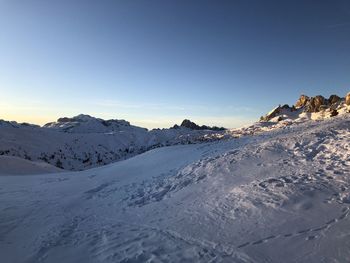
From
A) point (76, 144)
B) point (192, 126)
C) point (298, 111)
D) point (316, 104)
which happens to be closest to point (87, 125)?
point (192, 126)

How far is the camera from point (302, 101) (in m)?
66.4

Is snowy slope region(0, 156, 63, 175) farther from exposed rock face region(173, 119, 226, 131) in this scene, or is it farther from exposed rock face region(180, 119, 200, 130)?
exposed rock face region(180, 119, 200, 130)

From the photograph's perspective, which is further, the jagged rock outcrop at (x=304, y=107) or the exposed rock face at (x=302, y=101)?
the exposed rock face at (x=302, y=101)

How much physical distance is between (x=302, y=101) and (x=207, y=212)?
62.2 metres

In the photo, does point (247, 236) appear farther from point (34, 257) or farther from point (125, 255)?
point (34, 257)

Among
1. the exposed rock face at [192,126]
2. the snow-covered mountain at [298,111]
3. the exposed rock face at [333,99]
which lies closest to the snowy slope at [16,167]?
the snow-covered mountain at [298,111]

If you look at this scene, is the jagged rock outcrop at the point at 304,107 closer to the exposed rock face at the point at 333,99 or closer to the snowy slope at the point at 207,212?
the exposed rock face at the point at 333,99

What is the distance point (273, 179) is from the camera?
11.1m

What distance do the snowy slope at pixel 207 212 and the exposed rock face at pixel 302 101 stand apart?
52.4 m

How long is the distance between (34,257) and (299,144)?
11.4m

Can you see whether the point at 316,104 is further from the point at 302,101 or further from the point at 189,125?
the point at 189,125

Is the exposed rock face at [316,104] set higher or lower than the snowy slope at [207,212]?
higher

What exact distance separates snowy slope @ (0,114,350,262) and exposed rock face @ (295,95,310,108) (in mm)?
52394

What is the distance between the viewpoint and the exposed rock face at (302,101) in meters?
65.0
